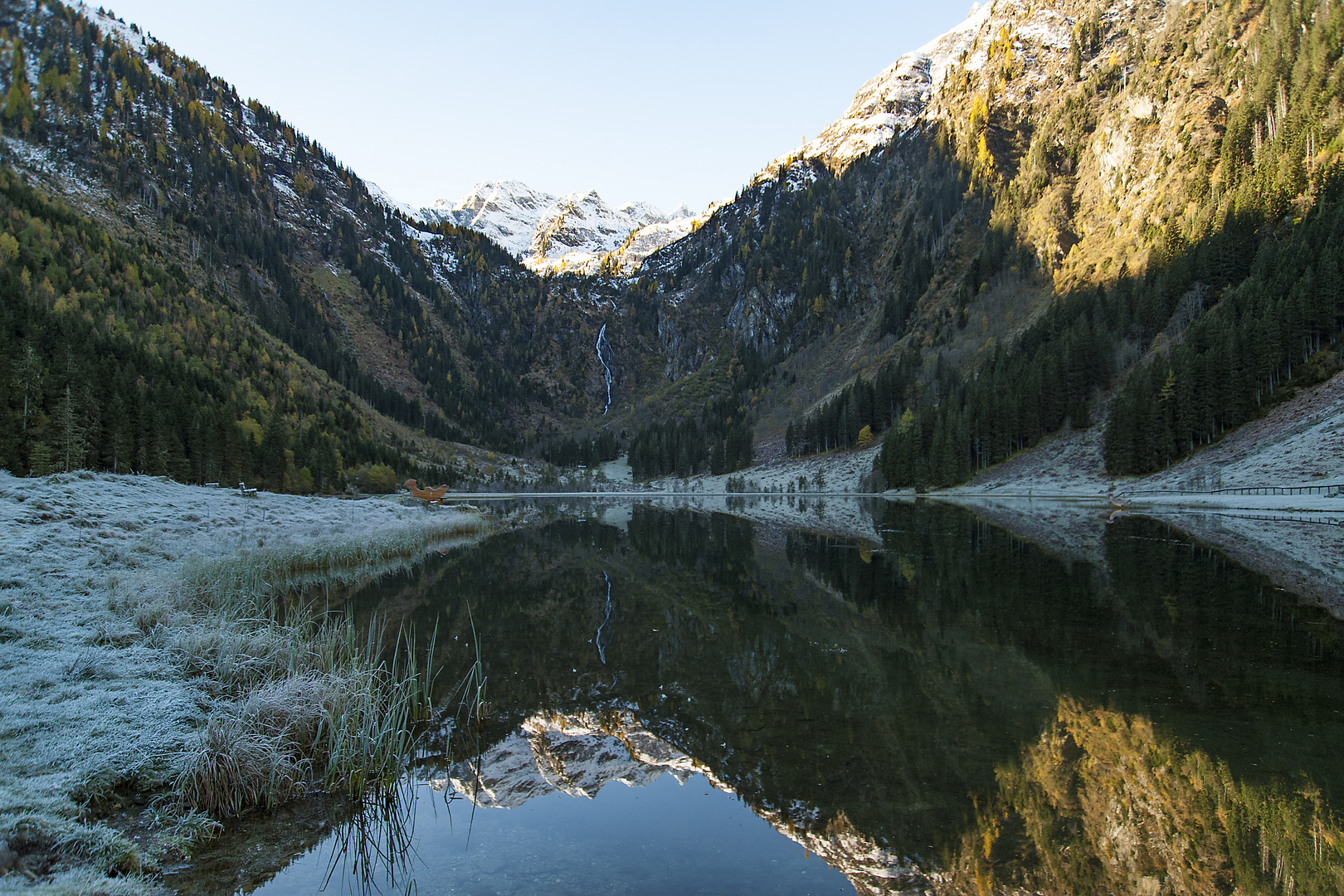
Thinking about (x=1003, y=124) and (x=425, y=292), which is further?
(x=425, y=292)

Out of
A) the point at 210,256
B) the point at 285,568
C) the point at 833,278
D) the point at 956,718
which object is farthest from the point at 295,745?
the point at 833,278

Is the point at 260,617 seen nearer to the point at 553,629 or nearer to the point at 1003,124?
the point at 553,629

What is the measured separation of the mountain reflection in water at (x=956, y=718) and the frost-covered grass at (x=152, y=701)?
1.31 metres

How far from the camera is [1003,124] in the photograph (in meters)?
131

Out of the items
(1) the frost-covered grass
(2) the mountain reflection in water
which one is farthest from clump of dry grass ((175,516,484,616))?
(2) the mountain reflection in water

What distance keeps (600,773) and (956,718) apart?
4.61 m

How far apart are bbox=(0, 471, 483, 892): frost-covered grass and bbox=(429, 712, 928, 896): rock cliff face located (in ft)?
3.78

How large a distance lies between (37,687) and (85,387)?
41.9m


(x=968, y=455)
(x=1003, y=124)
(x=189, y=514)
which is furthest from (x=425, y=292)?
(x=189, y=514)

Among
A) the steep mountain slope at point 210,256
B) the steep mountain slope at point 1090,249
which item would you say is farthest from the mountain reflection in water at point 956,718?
the steep mountain slope at point 1090,249

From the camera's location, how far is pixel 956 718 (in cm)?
823

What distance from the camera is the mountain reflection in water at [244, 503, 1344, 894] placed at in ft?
17.9

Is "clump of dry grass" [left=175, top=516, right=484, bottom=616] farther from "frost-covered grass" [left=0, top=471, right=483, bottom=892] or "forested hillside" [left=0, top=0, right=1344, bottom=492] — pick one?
"forested hillside" [left=0, top=0, right=1344, bottom=492]

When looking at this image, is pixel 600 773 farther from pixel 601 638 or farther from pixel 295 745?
pixel 601 638
